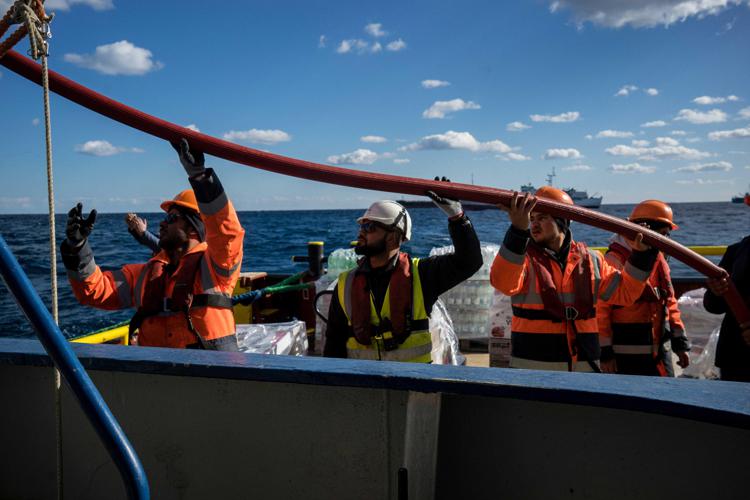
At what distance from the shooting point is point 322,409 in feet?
5.61

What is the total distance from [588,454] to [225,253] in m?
2.10

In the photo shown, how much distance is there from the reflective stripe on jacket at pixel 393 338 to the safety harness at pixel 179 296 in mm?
881

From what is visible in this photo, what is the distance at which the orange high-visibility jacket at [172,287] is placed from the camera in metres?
2.94

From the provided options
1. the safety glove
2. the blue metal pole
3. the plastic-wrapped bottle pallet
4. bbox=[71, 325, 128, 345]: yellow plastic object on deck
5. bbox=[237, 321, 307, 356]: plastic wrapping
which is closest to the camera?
the blue metal pole

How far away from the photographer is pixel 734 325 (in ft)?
10.8

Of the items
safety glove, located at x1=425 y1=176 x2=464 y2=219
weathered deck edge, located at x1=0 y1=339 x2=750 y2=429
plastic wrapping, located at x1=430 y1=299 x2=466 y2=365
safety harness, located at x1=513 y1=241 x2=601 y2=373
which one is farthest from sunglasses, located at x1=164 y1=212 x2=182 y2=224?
safety harness, located at x1=513 y1=241 x2=601 y2=373

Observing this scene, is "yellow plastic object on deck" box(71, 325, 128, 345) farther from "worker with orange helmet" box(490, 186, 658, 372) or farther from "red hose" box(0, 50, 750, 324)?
"worker with orange helmet" box(490, 186, 658, 372)

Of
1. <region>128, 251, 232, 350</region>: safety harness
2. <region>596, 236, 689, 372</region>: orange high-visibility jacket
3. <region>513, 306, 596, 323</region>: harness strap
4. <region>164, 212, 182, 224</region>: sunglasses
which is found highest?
<region>164, 212, 182, 224</region>: sunglasses

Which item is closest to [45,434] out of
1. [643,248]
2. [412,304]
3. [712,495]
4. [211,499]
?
[211,499]

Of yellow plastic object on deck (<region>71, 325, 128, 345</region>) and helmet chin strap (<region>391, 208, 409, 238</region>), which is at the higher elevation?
helmet chin strap (<region>391, 208, 409, 238</region>)

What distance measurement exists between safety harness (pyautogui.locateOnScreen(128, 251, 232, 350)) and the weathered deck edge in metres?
1.22

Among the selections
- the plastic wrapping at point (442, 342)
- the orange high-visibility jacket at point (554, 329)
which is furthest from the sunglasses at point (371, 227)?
the plastic wrapping at point (442, 342)

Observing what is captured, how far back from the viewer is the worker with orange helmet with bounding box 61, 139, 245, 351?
9.47ft

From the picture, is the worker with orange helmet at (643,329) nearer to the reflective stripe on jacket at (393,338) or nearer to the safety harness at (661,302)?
the safety harness at (661,302)
